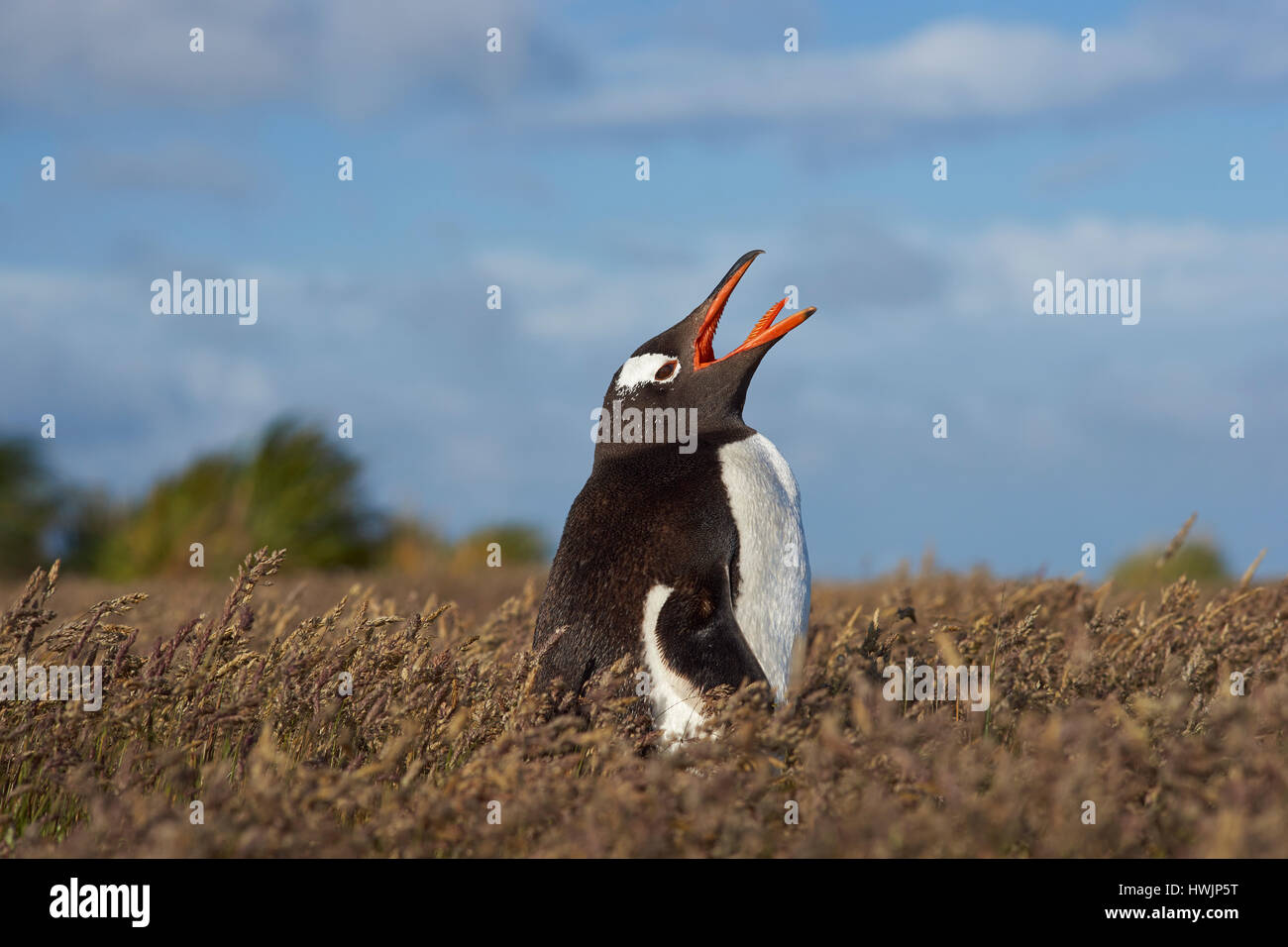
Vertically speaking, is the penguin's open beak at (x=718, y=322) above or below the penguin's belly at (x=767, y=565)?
above

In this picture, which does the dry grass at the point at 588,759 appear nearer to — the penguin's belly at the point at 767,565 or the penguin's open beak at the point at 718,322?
the penguin's belly at the point at 767,565

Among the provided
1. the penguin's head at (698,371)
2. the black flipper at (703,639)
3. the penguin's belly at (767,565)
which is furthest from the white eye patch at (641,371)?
the black flipper at (703,639)

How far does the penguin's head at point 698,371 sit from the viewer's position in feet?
16.7

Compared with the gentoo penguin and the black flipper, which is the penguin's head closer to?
the gentoo penguin

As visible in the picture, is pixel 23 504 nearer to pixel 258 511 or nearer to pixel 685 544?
pixel 258 511

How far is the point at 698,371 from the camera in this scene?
5.08 meters

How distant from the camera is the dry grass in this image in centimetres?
274

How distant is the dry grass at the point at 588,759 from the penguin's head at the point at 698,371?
1263 millimetres

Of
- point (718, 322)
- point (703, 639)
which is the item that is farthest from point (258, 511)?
point (703, 639)

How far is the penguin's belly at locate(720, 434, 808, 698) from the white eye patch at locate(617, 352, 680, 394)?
455mm

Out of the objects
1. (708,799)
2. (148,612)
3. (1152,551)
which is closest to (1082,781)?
(708,799)

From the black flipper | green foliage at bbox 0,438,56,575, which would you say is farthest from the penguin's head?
green foliage at bbox 0,438,56,575

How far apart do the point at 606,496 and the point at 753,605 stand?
0.77 m
